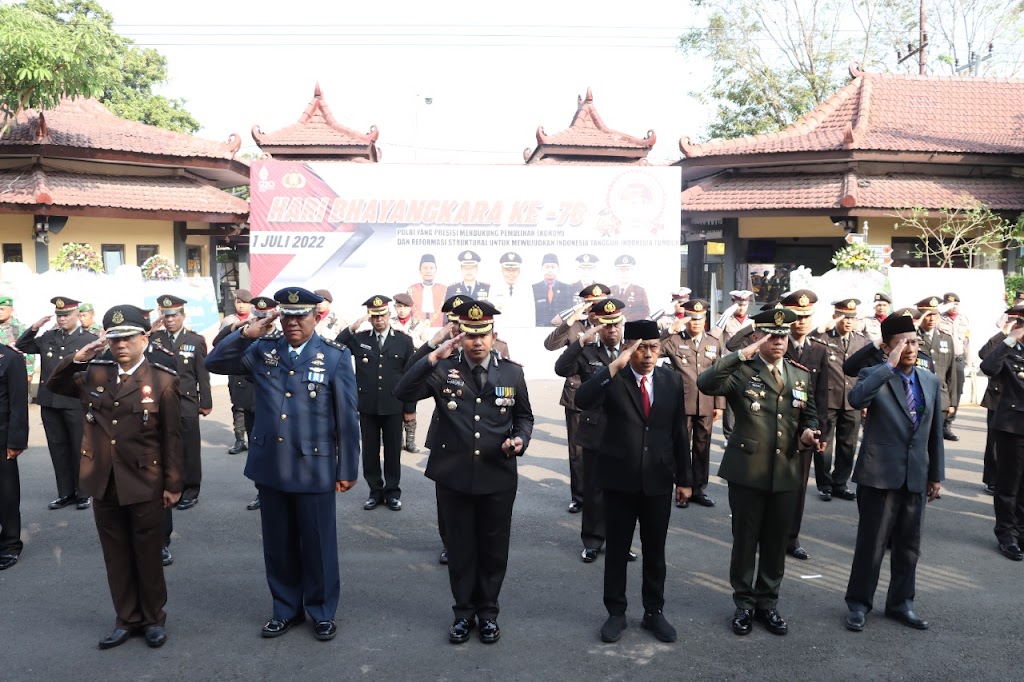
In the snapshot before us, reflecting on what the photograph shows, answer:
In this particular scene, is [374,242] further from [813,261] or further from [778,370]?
[778,370]

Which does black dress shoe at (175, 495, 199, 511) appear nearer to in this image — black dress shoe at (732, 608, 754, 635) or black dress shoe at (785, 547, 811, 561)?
black dress shoe at (732, 608, 754, 635)

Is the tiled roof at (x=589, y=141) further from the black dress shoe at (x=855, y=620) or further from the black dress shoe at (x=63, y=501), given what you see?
the black dress shoe at (x=855, y=620)

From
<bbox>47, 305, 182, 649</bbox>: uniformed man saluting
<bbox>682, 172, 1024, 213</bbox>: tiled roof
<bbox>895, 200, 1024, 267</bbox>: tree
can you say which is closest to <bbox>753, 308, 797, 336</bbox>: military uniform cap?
<bbox>47, 305, 182, 649</bbox>: uniformed man saluting

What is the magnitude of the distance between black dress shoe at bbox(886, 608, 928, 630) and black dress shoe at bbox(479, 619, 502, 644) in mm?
2444

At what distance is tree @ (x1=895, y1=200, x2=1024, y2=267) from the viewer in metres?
16.3

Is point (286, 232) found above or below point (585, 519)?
above

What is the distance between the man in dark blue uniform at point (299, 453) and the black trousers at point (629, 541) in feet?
5.23

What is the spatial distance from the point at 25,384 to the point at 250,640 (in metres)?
2.90

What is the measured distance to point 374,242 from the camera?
53.1 feet

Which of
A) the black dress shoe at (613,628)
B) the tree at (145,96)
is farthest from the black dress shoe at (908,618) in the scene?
the tree at (145,96)

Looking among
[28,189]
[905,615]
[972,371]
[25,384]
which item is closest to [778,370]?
[905,615]

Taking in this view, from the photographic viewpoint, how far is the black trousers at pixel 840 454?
8.04m

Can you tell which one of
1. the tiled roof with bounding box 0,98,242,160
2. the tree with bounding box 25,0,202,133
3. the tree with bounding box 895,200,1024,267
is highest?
the tree with bounding box 25,0,202,133

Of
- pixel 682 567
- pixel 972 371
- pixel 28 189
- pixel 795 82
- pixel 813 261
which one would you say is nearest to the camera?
pixel 682 567
